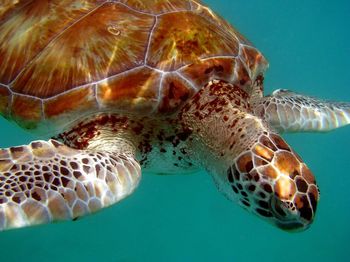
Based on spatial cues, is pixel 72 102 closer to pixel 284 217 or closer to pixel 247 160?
pixel 247 160

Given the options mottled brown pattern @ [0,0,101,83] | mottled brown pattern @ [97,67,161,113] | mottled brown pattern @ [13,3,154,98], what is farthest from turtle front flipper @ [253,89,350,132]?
mottled brown pattern @ [0,0,101,83]

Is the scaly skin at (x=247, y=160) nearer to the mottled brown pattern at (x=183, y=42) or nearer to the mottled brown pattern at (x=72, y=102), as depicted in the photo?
the mottled brown pattern at (x=183, y=42)

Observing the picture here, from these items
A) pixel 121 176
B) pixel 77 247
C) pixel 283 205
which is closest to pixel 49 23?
pixel 121 176

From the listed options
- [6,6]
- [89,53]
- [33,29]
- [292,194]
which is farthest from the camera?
[6,6]

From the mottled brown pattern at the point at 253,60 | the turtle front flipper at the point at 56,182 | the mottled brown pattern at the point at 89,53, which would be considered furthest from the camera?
the mottled brown pattern at the point at 253,60

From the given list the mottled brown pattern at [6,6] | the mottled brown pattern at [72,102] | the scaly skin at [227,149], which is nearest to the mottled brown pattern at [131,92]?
the mottled brown pattern at [72,102]

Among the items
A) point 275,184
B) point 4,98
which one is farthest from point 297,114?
point 4,98

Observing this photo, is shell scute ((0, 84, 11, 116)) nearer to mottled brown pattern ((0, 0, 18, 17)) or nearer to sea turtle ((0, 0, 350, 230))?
sea turtle ((0, 0, 350, 230))
